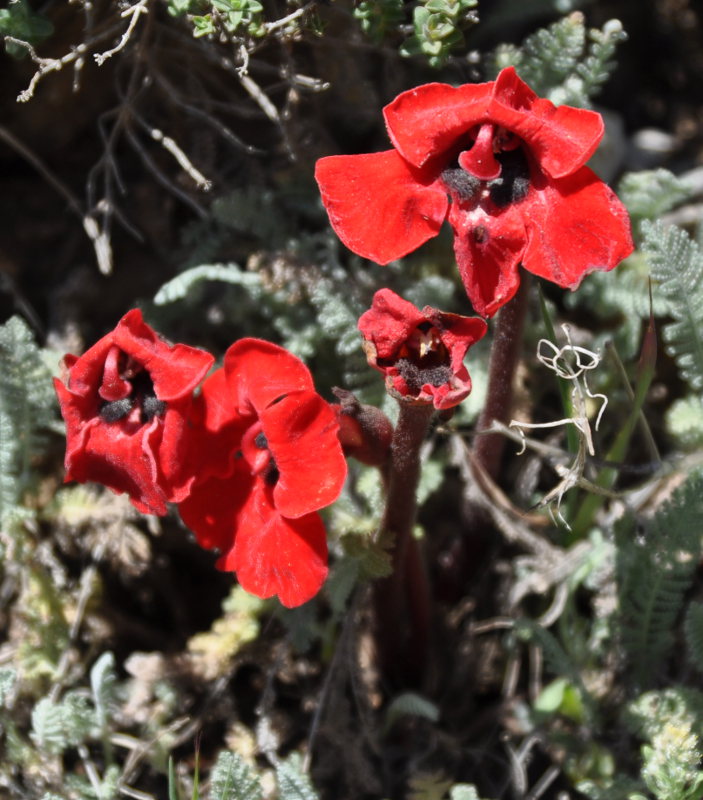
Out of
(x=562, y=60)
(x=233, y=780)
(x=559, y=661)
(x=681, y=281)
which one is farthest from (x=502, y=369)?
(x=233, y=780)

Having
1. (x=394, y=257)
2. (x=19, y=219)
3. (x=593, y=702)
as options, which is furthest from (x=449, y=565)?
(x=19, y=219)

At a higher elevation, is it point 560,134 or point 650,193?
point 560,134

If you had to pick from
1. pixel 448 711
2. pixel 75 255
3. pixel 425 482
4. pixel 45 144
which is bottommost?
pixel 448 711

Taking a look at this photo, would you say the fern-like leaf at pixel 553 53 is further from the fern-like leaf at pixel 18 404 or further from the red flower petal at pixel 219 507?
the fern-like leaf at pixel 18 404

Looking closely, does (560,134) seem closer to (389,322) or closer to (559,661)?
(389,322)

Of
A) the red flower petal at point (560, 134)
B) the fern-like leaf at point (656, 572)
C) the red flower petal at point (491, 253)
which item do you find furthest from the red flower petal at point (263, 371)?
the fern-like leaf at point (656, 572)

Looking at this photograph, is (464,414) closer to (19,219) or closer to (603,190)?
(603,190)

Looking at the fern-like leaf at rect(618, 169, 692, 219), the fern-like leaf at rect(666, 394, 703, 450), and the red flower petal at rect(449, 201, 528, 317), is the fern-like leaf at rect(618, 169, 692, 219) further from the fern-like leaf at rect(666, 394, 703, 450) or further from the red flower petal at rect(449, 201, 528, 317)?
the red flower petal at rect(449, 201, 528, 317)
